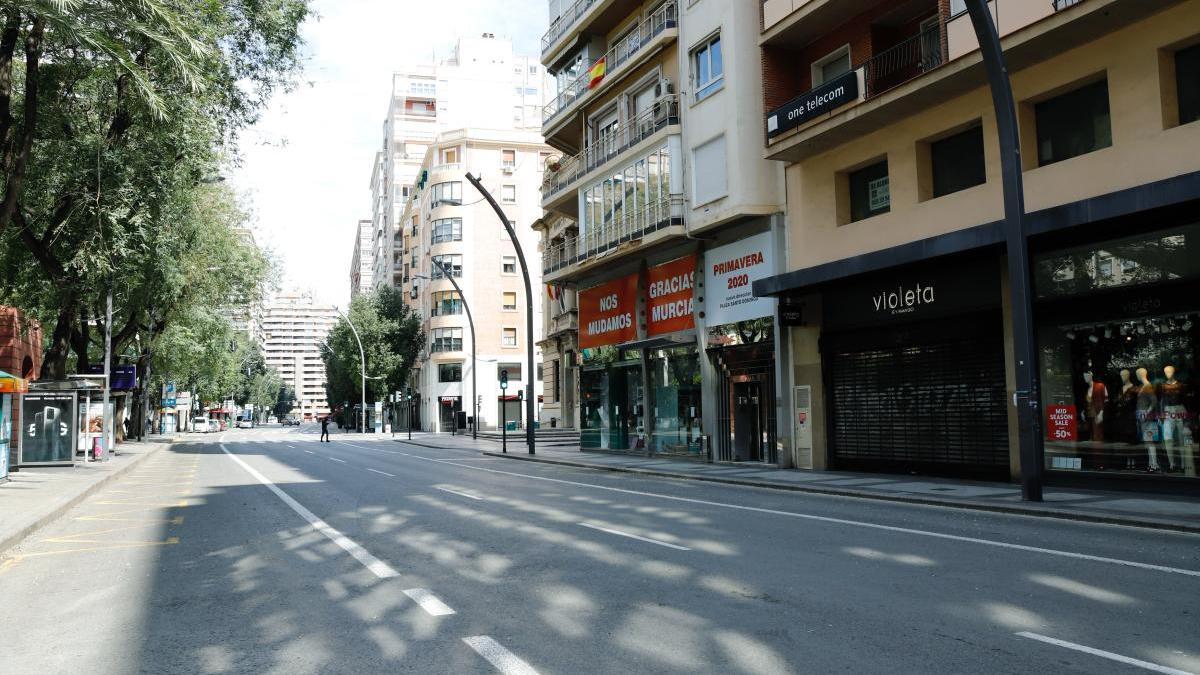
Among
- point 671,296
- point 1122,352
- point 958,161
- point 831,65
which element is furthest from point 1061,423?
point 671,296

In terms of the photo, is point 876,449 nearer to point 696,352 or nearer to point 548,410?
point 696,352

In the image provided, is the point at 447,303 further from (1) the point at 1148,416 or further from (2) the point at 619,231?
(1) the point at 1148,416

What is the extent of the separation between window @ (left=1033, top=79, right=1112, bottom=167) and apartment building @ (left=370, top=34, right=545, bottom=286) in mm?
60085

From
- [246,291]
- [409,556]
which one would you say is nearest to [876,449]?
[409,556]

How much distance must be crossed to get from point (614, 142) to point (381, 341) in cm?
4772

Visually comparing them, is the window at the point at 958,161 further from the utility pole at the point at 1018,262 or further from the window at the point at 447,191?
the window at the point at 447,191

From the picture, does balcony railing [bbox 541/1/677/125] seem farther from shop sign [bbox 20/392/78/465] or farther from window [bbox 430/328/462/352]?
window [bbox 430/328/462/352]

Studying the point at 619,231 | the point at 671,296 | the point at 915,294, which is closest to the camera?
the point at 915,294

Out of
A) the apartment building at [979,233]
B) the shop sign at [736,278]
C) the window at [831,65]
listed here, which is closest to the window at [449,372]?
the shop sign at [736,278]

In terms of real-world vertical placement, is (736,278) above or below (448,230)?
below

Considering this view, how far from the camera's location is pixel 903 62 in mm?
18312

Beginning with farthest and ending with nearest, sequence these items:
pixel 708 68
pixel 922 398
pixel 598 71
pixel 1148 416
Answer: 1. pixel 598 71
2. pixel 708 68
3. pixel 922 398
4. pixel 1148 416

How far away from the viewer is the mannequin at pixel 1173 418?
1279 cm

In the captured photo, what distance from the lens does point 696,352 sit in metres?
24.6
